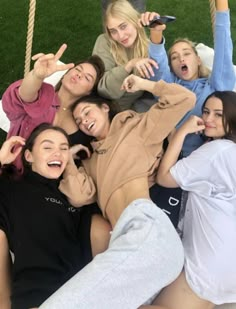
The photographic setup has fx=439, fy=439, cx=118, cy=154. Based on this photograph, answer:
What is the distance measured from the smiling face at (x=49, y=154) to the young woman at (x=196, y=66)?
0.55 metres

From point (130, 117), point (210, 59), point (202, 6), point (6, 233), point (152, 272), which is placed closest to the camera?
point (152, 272)

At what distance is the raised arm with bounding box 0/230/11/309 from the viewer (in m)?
1.48

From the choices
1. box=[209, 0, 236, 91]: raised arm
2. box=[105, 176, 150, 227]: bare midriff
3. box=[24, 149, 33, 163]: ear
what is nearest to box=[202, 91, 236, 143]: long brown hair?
box=[209, 0, 236, 91]: raised arm

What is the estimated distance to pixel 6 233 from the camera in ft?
4.99

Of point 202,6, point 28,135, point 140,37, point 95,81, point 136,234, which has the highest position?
point 202,6

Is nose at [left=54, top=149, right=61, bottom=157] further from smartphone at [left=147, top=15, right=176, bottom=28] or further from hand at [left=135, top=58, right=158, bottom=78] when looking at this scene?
smartphone at [left=147, top=15, right=176, bottom=28]

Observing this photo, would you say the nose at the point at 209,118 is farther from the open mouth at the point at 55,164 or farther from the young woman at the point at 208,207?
the open mouth at the point at 55,164

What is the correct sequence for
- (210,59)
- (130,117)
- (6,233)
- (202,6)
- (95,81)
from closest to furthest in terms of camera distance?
(6,233) < (130,117) < (95,81) < (210,59) < (202,6)

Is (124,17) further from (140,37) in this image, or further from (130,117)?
(130,117)

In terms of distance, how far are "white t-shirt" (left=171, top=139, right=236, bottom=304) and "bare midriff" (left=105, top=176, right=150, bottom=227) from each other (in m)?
0.12

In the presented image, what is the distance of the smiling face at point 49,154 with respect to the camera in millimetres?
1599

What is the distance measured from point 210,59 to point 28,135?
1146 mm

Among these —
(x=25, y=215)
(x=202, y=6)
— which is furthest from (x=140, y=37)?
(x=202, y=6)

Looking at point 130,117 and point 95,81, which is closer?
point 130,117
